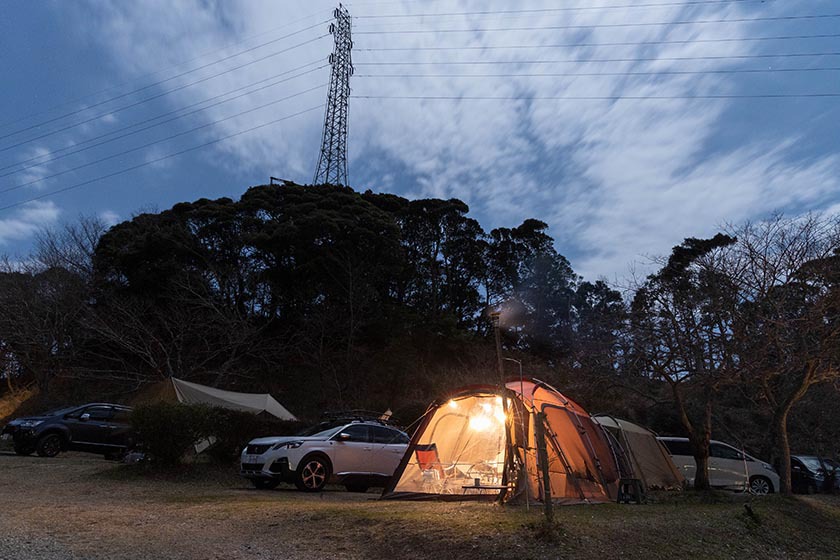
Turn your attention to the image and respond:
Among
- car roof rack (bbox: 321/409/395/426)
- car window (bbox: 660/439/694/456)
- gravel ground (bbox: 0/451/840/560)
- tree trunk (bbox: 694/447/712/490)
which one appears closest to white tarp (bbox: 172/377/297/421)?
car roof rack (bbox: 321/409/395/426)

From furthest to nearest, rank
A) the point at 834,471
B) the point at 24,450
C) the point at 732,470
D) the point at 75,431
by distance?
the point at 75,431 → the point at 24,450 → the point at 732,470 → the point at 834,471

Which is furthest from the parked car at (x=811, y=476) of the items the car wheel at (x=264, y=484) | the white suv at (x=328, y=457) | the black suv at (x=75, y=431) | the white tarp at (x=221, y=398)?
the black suv at (x=75, y=431)

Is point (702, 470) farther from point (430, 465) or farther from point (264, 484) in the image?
point (264, 484)

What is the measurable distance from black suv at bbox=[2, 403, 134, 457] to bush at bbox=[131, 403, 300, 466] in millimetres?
4071

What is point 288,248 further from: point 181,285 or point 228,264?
point 181,285

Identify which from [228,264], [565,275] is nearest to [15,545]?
[228,264]

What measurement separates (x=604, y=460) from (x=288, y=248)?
21.6 metres

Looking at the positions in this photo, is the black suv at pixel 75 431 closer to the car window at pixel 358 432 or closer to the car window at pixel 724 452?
the car window at pixel 358 432

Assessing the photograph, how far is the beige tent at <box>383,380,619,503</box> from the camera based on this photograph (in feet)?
31.3

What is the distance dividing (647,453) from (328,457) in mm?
8503

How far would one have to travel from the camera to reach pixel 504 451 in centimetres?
1072

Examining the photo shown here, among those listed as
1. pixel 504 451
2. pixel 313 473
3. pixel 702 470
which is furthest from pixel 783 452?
pixel 313 473

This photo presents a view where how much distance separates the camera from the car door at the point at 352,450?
41.8 feet

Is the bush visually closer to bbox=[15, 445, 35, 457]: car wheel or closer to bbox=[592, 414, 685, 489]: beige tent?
bbox=[15, 445, 35, 457]: car wheel
